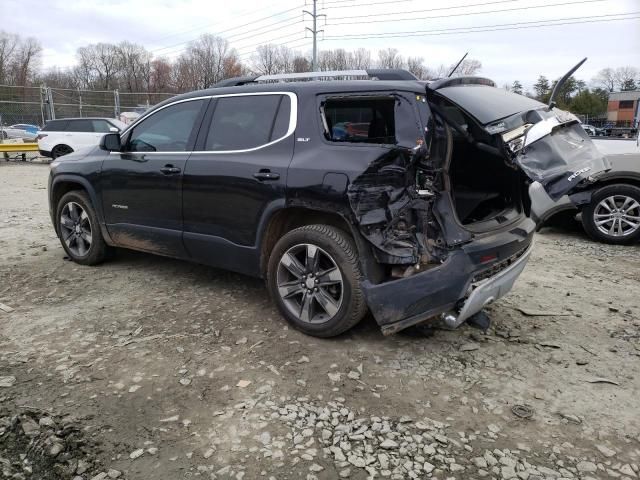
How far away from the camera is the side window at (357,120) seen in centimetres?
362

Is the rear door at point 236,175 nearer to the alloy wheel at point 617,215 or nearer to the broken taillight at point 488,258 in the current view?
the broken taillight at point 488,258

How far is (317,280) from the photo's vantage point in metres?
3.66

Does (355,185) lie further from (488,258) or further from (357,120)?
(488,258)

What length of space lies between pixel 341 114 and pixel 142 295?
245 cm

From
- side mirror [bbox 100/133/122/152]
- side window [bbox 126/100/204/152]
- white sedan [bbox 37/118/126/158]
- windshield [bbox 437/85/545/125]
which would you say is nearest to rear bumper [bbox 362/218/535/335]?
windshield [bbox 437/85/545/125]

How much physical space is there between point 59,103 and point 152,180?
22.4 m

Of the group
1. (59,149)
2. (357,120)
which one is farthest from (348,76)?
(59,149)

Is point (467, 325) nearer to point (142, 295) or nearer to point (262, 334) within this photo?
point (262, 334)

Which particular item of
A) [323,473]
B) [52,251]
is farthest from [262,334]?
[52,251]

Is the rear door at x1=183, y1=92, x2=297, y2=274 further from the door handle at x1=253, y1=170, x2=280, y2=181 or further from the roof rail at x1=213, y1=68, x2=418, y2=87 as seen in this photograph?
the roof rail at x1=213, y1=68, x2=418, y2=87

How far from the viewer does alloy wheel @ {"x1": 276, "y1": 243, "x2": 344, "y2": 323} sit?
3.61 metres

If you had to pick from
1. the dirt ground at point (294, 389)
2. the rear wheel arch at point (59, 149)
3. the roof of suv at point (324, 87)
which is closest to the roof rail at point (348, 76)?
the roof of suv at point (324, 87)

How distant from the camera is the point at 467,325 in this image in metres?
4.03

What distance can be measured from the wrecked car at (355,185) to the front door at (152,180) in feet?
0.06
